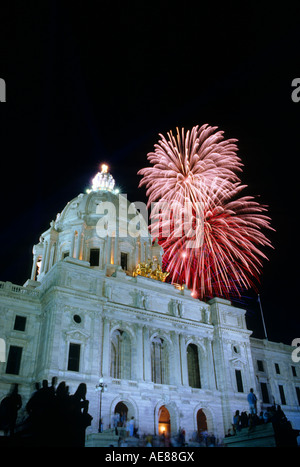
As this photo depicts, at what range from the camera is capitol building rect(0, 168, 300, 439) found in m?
34.8

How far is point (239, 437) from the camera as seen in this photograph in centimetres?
2405

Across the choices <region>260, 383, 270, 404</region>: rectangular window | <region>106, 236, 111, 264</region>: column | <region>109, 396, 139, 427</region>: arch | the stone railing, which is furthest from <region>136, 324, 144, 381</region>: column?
<region>260, 383, 270, 404</region>: rectangular window

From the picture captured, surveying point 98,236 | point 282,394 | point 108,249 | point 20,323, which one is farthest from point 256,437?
point 98,236

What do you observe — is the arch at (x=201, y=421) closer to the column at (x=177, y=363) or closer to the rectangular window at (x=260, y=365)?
the column at (x=177, y=363)

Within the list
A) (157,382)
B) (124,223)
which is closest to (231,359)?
(157,382)

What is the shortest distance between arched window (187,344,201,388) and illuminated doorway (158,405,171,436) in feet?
13.2

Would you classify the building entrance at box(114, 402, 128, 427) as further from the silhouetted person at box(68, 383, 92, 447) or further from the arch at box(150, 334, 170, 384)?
the silhouetted person at box(68, 383, 92, 447)

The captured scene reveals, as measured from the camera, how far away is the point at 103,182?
2539 inches

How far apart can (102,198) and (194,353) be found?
27436 mm

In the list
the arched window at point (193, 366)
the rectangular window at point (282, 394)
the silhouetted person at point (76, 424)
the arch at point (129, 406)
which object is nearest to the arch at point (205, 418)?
the arched window at point (193, 366)

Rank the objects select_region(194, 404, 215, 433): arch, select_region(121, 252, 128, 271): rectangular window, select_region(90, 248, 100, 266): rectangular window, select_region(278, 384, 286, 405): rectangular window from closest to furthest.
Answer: select_region(194, 404, 215, 433): arch < select_region(278, 384, 286, 405): rectangular window < select_region(90, 248, 100, 266): rectangular window < select_region(121, 252, 128, 271): rectangular window

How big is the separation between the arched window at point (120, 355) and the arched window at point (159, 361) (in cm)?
328

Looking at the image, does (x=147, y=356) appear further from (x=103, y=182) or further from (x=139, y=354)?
(x=103, y=182)

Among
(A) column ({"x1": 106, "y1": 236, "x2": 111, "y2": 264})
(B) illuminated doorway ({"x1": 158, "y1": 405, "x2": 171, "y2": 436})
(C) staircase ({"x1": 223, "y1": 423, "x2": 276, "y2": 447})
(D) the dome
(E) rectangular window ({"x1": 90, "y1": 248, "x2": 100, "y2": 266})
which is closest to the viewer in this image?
(C) staircase ({"x1": 223, "y1": 423, "x2": 276, "y2": 447})
